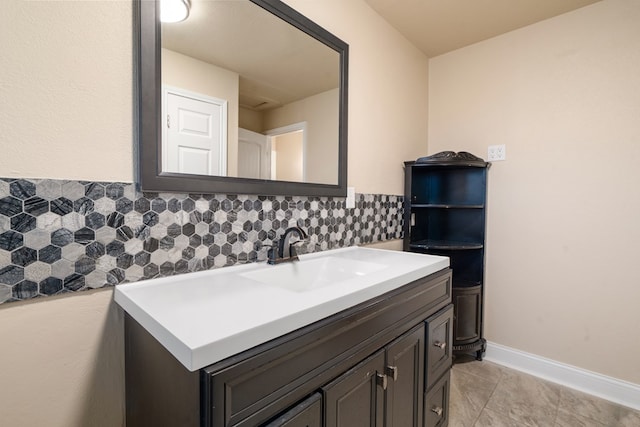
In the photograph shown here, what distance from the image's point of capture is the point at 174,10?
1.00 meters

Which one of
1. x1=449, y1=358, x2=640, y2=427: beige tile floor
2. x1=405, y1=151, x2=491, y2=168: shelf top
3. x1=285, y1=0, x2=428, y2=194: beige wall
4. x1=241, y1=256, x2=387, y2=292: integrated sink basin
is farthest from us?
x1=405, y1=151, x2=491, y2=168: shelf top

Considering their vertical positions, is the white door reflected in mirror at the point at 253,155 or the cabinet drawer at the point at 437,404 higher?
the white door reflected in mirror at the point at 253,155

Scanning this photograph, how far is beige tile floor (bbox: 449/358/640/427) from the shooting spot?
1572 mm

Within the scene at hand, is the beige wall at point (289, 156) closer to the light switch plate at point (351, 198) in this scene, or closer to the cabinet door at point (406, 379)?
the light switch plate at point (351, 198)

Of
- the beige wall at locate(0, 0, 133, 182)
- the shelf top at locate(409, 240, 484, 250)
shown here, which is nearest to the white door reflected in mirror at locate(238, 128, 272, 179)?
the beige wall at locate(0, 0, 133, 182)

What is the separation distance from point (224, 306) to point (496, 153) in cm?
225

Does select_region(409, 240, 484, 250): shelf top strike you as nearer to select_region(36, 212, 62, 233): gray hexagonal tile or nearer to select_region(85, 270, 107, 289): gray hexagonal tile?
select_region(85, 270, 107, 289): gray hexagonal tile

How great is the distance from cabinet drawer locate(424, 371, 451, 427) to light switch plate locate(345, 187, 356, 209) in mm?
962

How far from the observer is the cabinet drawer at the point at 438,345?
4.00 ft

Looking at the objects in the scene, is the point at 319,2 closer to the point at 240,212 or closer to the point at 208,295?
the point at 240,212

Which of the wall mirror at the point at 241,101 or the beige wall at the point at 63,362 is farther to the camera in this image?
the wall mirror at the point at 241,101

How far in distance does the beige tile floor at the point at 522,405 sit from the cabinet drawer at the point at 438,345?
48 cm

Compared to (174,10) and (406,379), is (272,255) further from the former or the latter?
(174,10)

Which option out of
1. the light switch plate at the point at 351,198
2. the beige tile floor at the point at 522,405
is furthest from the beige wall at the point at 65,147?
the beige tile floor at the point at 522,405
